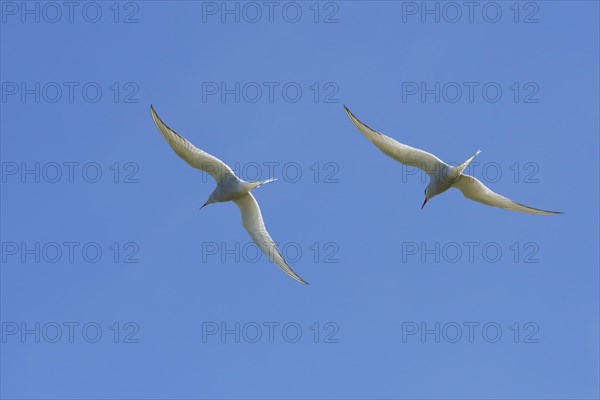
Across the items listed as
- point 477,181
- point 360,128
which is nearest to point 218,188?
point 360,128

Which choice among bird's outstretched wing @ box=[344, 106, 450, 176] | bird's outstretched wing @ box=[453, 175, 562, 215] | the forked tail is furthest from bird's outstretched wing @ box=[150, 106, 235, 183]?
bird's outstretched wing @ box=[453, 175, 562, 215]

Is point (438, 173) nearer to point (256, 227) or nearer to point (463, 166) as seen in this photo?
point (463, 166)

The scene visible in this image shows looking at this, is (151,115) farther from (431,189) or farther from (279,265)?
(431,189)

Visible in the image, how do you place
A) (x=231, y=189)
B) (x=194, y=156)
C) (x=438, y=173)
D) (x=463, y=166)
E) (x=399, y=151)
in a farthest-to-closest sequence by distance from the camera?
(x=231, y=189) < (x=194, y=156) < (x=438, y=173) < (x=399, y=151) < (x=463, y=166)

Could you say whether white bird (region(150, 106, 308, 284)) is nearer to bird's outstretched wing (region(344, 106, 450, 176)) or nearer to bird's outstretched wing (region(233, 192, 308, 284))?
bird's outstretched wing (region(233, 192, 308, 284))

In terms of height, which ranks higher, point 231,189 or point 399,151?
point 399,151

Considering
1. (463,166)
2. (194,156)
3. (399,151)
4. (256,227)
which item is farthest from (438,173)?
(194,156)

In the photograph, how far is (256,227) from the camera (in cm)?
3066

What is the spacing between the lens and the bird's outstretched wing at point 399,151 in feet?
91.7

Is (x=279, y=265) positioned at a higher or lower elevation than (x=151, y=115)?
lower

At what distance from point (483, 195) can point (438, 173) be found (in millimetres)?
1481

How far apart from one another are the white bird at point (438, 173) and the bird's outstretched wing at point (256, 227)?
161 inches

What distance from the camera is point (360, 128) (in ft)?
92.1

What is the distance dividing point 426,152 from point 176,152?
659 centimetres
